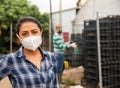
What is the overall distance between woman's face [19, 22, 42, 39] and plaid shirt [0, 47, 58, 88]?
0.50 feet

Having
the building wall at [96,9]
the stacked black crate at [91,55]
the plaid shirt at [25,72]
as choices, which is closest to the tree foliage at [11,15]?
the building wall at [96,9]

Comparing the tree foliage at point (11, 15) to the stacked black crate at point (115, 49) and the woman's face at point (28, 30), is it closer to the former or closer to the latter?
the stacked black crate at point (115, 49)

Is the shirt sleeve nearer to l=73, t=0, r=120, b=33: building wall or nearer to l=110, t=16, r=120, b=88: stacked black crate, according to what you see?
l=110, t=16, r=120, b=88: stacked black crate

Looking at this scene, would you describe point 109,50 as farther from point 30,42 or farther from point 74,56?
point 30,42

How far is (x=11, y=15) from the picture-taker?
53.1 ft

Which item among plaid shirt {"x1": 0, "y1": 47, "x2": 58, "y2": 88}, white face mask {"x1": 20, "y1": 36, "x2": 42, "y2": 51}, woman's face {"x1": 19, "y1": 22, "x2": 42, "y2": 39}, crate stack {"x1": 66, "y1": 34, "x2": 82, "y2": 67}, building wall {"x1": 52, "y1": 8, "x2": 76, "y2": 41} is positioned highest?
building wall {"x1": 52, "y1": 8, "x2": 76, "y2": 41}

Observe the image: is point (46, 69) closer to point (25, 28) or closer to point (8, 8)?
point (25, 28)

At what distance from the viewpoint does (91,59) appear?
7.54 metres

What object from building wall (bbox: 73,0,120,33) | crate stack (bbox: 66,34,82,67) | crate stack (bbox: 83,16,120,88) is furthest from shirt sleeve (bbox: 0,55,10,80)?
building wall (bbox: 73,0,120,33)

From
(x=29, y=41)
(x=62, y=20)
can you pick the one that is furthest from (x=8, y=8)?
(x=29, y=41)

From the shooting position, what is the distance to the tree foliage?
16219 millimetres

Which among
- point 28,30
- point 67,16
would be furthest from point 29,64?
point 67,16

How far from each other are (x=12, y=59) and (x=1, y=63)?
3.9 inches

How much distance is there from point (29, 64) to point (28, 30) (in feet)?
0.97
